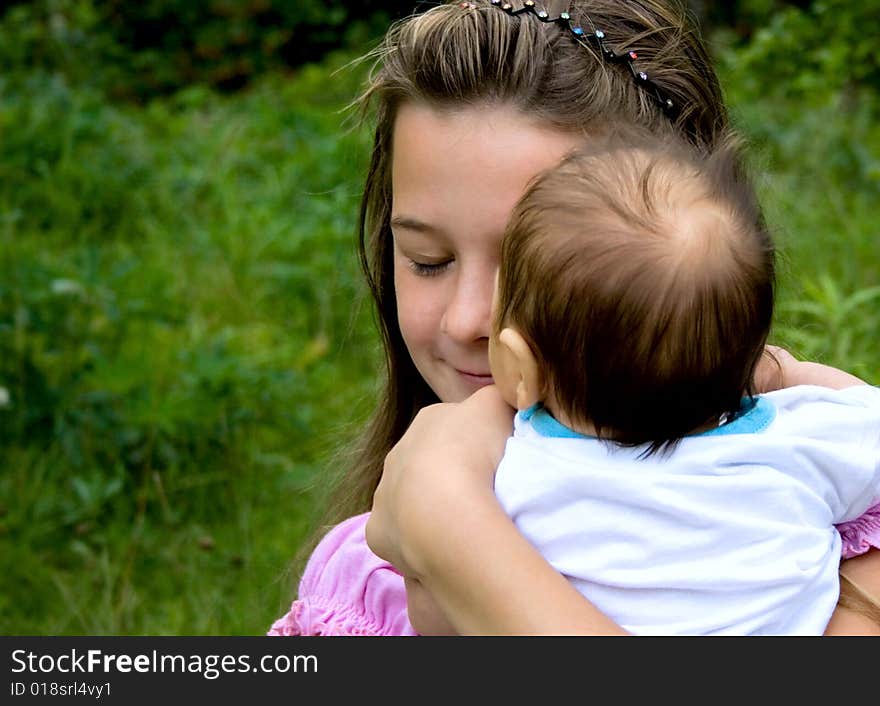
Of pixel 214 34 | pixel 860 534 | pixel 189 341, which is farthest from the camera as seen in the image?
pixel 214 34

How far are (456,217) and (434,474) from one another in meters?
0.49

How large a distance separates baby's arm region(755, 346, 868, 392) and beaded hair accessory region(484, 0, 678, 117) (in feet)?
1.36

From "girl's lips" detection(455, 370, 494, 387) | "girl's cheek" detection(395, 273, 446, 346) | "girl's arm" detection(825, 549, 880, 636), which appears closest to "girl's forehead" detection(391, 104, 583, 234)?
"girl's cheek" detection(395, 273, 446, 346)

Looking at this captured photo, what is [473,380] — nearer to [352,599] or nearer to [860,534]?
[352,599]

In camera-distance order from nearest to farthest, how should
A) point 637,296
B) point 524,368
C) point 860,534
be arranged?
point 637,296, point 524,368, point 860,534

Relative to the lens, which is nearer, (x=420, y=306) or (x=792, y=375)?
(x=792, y=375)

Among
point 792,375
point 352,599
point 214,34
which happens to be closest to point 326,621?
point 352,599

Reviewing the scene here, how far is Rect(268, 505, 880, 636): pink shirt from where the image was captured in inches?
73.8

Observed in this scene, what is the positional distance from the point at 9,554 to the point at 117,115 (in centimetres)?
403

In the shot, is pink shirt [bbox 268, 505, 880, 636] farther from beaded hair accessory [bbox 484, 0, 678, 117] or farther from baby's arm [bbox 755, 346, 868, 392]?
beaded hair accessory [bbox 484, 0, 678, 117]

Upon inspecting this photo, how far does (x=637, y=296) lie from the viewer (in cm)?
135

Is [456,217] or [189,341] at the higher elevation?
[456,217]
